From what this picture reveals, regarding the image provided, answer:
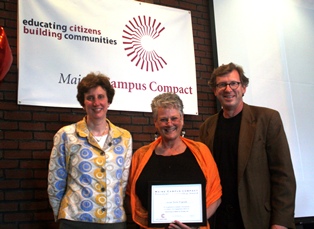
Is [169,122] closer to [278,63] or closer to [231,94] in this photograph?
[231,94]

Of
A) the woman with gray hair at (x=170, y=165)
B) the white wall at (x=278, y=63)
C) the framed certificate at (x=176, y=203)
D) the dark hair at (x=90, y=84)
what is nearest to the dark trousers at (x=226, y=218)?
the woman with gray hair at (x=170, y=165)

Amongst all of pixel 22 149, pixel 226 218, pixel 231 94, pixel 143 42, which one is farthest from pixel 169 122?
pixel 143 42

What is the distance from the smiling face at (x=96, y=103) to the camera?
7.63ft

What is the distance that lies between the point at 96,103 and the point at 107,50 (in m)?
1.19

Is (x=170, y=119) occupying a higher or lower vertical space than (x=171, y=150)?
higher

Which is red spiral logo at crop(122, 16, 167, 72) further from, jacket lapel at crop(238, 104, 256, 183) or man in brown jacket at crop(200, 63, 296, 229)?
jacket lapel at crop(238, 104, 256, 183)

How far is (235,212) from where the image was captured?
218 centimetres

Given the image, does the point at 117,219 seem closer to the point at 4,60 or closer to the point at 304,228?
the point at 4,60

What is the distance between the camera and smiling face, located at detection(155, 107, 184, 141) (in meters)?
2.20

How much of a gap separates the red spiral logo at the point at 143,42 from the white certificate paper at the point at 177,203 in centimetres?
173

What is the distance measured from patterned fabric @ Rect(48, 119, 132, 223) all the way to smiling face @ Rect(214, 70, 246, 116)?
0.70m

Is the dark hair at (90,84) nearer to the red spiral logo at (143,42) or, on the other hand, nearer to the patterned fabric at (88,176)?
the patterned fabric at (88,176)

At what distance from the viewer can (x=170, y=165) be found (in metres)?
→ 2.21

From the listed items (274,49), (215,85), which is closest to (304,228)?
(274,49)
